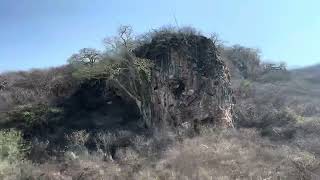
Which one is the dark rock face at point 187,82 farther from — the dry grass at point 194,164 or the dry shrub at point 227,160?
the dry grass at point 194,164

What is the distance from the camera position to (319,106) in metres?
50.6

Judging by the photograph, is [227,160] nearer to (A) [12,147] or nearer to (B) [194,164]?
(B) [194,164]

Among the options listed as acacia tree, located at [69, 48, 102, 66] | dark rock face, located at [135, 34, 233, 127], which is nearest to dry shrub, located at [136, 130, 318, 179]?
dark rock face, located at [135, 34, 233, 127]

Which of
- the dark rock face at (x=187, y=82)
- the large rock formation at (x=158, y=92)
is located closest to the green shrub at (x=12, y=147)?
the large rock formation at (x=158, y=92)

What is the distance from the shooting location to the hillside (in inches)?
1115

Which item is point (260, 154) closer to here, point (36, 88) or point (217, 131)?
point (217, 131)

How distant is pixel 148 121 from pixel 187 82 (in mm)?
3776

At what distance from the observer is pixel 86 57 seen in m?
42.3

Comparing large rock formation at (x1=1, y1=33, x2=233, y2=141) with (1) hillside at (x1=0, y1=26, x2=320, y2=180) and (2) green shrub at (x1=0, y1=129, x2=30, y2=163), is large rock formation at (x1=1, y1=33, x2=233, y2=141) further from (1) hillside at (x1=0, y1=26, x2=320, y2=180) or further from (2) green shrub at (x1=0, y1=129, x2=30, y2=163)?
(2) green shrub at (x1=0, y1=129, x2=30, y2=163)

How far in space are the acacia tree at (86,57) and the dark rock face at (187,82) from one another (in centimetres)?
389

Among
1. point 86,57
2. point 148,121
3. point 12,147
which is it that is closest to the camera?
point 12,147

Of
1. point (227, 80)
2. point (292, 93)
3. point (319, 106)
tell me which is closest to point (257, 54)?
point (292, 93)

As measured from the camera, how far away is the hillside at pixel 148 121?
92.9 feet

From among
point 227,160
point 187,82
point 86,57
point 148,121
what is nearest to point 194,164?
point 227,160
